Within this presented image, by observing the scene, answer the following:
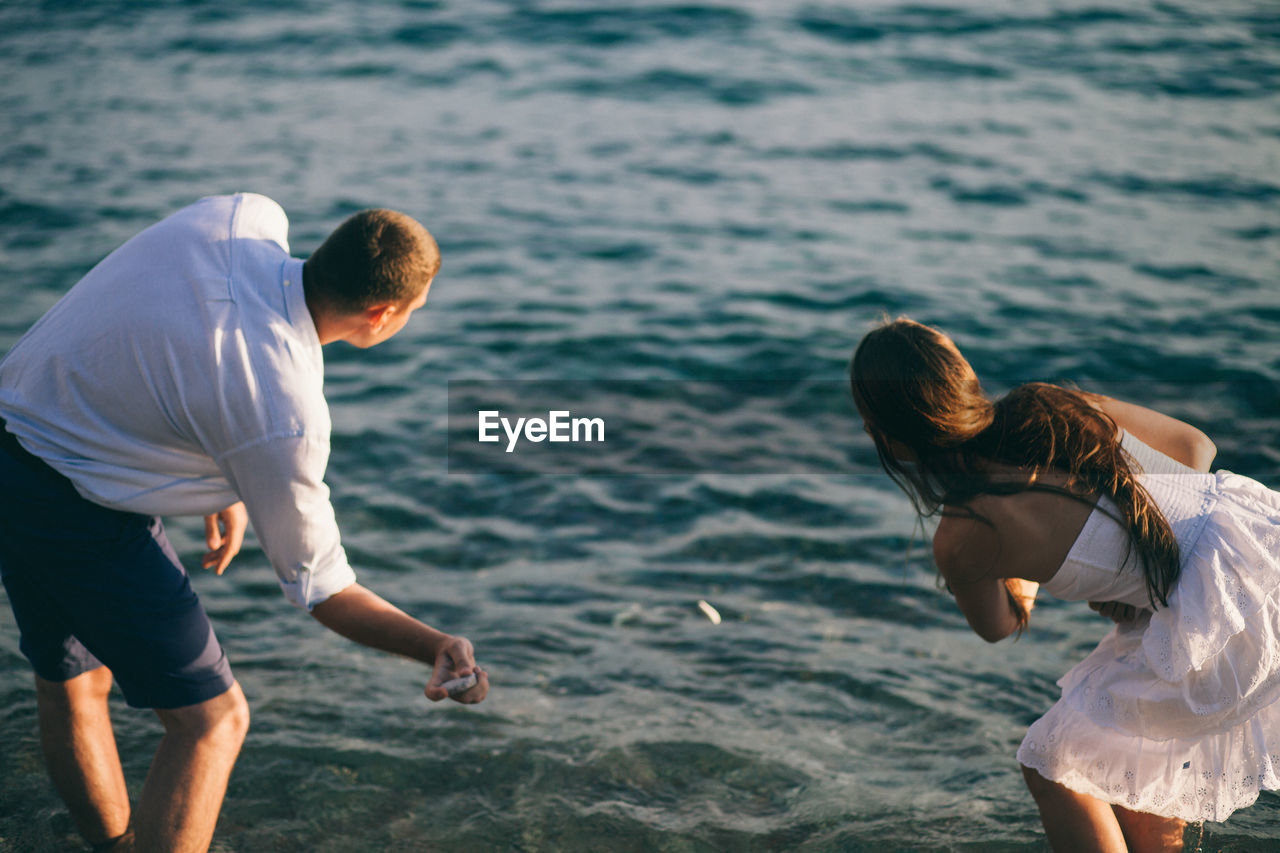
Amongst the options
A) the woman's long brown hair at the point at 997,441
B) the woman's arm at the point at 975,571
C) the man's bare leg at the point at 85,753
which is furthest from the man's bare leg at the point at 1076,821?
the man's bare leg at the point at 85,753

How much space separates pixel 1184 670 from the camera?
2.98 metres

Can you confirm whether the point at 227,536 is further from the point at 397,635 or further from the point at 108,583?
the point at 397,635

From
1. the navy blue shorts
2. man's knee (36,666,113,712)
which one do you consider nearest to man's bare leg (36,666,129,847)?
man's knee (36,666,113,712)

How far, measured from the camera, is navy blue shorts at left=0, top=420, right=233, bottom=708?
3158 millimetres

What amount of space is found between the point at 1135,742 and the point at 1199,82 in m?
12.5

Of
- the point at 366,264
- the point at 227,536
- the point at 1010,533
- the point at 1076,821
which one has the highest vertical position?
the point at 366,264

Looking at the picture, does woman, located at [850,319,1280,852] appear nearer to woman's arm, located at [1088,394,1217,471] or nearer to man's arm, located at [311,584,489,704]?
woman's arm, located at [1088,394,1217,471]

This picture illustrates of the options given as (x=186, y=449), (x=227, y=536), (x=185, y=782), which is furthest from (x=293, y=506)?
(x=227, y=536)

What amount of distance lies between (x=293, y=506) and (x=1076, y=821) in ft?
7.69

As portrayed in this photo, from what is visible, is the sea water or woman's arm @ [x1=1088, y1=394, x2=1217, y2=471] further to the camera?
the sea water

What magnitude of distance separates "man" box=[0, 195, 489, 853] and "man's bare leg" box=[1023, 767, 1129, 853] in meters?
1.66

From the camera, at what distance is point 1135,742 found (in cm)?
315

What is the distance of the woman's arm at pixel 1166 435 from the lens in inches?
130

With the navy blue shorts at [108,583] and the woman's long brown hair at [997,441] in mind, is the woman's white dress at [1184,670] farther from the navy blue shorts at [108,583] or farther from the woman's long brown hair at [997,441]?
the navy blue shorts at [108,583]
